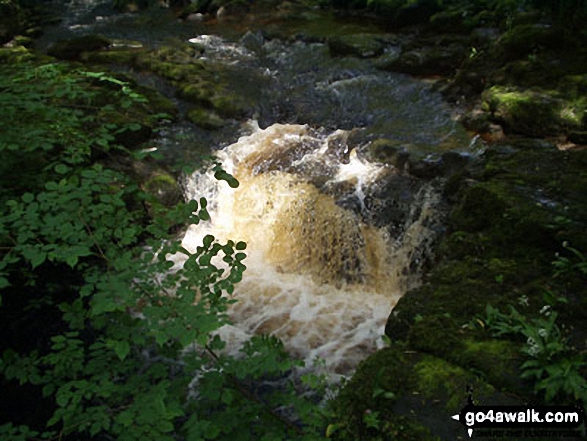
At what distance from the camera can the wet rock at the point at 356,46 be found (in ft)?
41.7

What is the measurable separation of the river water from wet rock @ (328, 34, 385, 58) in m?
1.07

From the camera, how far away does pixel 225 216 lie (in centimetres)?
823

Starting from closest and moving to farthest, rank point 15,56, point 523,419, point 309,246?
point 523,419 < point 309,246 < point 15,56

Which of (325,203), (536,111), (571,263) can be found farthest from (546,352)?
(536,111)

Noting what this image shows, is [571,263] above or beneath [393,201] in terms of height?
above

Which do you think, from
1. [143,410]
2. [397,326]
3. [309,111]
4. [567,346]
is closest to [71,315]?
[143,410]

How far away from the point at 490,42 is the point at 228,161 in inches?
272

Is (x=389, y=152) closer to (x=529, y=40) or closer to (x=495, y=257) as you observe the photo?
(x=495, y=257)

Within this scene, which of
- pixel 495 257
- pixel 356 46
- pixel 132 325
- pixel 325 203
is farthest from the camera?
pixel 356 46

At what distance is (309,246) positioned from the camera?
7402 millimetres

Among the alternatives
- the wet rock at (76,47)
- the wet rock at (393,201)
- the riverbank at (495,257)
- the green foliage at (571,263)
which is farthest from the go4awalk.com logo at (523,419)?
the wet rock at (76,47)

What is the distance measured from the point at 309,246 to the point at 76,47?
33.7 ft

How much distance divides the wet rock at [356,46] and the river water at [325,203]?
107cm

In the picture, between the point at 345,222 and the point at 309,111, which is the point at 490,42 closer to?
the point at 309,111
